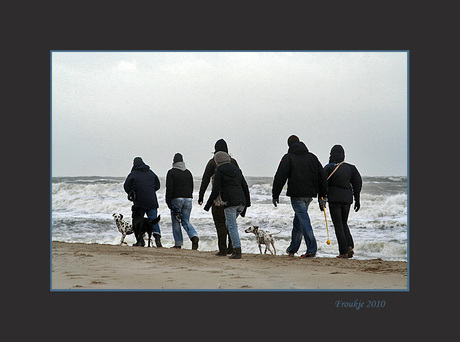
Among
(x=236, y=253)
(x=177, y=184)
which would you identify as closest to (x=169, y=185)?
(x=177, y=184)

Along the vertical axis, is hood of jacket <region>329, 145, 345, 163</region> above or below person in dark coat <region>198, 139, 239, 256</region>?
above

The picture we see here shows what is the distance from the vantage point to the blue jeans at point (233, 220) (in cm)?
1036

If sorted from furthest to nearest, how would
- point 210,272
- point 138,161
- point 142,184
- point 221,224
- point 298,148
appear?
point 142,184 < point 138,161 < point 221,224 < point 298,148 < point 210,272

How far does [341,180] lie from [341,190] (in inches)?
6.6

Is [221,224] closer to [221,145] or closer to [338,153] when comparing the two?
[221,145]

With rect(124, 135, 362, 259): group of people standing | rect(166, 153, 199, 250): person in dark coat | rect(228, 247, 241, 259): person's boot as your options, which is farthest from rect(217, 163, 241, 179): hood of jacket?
rect(166, 153, 199, 250): person in dark coat

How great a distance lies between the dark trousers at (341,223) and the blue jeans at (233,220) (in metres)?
1.59

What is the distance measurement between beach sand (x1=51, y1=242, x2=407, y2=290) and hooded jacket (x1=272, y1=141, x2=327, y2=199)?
1.14 metres

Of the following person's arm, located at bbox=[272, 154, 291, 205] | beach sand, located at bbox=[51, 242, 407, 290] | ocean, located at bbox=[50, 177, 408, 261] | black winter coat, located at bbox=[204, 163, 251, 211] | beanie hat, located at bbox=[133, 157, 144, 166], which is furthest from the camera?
ocean, located at bbox=[50, 177, 408, 261]

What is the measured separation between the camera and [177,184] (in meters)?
12.3

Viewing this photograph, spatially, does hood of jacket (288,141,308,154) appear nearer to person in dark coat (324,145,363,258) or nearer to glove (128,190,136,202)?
person in dark coat (324,145,363,258)

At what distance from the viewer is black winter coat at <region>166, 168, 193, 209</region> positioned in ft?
40.2

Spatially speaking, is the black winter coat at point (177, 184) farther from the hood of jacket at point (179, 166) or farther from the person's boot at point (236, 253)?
the person's boot at point (236, 253)

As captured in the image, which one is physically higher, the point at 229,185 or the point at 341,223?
the point at 229,185
